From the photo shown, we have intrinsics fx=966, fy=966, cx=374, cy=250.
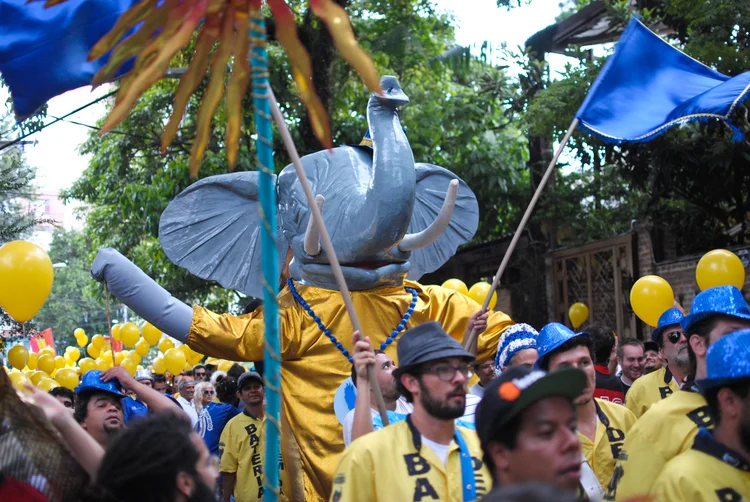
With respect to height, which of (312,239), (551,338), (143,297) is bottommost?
(551,338)

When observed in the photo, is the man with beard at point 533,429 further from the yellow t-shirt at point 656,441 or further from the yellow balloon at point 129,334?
the yellow balloon at point 129,334

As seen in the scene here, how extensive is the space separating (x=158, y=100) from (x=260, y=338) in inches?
352

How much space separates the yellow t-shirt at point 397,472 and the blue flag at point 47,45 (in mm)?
2613

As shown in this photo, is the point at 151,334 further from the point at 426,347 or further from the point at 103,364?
the point at 426,347

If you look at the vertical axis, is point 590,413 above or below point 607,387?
above

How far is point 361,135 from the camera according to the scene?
42.1 ft

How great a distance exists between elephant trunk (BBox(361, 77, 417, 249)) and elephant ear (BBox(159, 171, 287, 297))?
128cm

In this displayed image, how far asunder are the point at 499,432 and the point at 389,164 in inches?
85.4

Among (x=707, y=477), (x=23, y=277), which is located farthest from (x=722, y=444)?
(x=23, y=277)

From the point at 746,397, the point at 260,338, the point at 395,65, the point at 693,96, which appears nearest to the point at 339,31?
the point at 746,397

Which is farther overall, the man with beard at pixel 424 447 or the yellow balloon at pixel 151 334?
the yellow balloon at pixel 151 334

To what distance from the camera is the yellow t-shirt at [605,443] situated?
383cm

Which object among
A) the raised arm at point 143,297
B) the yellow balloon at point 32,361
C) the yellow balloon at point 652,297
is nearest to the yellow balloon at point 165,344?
the yellow balloon at point 32,361

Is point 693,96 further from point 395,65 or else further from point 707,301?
point 395,65
